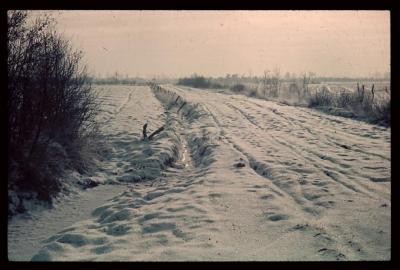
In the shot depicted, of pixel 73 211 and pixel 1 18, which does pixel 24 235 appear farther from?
pixel 1 18

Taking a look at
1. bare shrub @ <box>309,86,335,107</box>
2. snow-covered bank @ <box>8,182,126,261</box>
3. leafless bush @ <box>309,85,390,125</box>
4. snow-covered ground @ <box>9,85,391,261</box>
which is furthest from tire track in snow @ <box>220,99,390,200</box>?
bare shrub @ <box>309,86,335,107</box>

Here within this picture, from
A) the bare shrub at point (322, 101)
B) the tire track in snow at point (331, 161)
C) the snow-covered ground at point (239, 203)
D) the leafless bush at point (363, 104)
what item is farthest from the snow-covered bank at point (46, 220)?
the bare shrub at point (322, 101)

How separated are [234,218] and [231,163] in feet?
14.9

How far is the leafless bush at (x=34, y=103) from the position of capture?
8297 millimetres

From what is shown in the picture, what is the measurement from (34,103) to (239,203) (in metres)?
5.02

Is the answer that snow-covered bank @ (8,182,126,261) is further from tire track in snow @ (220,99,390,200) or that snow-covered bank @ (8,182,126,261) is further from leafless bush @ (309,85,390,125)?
leafless bush @ (309,85,390,125)

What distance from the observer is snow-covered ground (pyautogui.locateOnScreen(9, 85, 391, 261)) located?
5.77m

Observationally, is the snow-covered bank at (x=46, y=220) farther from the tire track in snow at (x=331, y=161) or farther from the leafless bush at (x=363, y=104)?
the leafless bush at (x=363, y=104)

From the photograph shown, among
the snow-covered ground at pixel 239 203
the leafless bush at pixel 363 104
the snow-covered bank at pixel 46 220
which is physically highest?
the leafless bush at pixel 363 104

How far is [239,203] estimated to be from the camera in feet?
26.2

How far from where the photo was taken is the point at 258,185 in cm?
921

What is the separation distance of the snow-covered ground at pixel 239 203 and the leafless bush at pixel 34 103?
1319mm

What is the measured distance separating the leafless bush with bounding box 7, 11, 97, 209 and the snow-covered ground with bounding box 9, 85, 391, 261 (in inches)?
51.9
